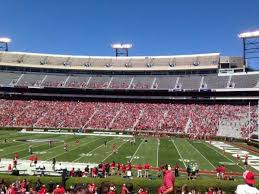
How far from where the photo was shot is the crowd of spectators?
73875 millimetres

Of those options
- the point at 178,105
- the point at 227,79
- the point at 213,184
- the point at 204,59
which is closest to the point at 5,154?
the point at 213,184

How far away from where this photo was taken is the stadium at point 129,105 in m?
51.2

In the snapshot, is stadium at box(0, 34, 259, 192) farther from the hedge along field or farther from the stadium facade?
the hedge along field

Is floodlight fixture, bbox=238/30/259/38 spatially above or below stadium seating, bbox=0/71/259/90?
above

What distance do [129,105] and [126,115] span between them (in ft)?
18.7

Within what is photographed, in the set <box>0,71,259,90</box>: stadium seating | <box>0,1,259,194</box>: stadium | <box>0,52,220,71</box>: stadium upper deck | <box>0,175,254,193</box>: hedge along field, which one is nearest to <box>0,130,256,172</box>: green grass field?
<box>0,1,259,194</box>: stadium

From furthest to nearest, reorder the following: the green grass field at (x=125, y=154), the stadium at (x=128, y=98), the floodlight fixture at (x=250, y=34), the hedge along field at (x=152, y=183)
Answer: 1. the floodlight fixture at (x=250, y=34)
2. the stadium at (x=128, y=98)
3. the green grass field at (x=125, y=154)
4. the hedge along field at (x=152, y=183)

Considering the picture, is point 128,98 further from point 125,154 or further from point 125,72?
point 125,154

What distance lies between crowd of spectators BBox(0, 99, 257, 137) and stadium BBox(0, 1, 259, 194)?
19 cm

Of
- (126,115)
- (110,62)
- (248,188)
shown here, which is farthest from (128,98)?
(248,188)

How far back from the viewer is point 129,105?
86000 millimetres

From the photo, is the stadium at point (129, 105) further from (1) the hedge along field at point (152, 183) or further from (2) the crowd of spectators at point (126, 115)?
(1) the hedge along field at point (152, 183)

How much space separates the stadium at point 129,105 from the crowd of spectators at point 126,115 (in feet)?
0.61

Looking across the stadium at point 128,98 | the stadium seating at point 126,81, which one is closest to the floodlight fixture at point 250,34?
the stadium at point 128,98
